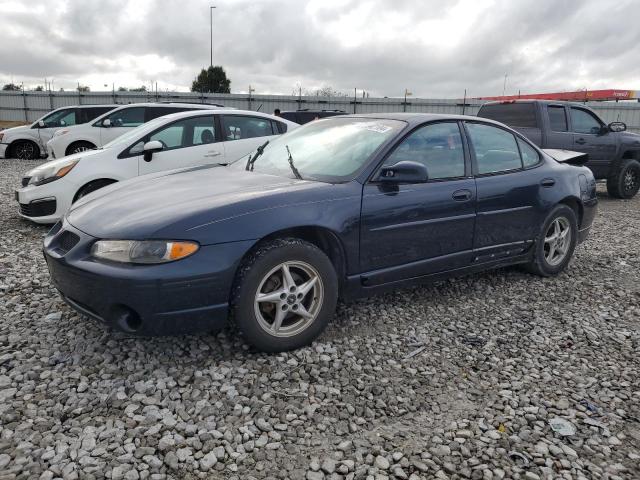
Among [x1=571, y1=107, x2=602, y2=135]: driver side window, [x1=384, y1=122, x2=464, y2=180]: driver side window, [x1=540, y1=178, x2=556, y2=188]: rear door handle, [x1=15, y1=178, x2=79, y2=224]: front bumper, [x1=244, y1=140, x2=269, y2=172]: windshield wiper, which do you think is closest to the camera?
[x1=384, y1=122, x2=464, y2=180]: driver side window

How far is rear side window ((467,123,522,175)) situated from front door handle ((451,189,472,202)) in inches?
11.3

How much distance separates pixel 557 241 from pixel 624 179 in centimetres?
660

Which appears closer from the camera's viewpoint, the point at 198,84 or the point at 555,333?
the point at 555,333

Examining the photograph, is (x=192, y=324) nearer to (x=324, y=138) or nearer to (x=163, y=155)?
(x=324, y=138)

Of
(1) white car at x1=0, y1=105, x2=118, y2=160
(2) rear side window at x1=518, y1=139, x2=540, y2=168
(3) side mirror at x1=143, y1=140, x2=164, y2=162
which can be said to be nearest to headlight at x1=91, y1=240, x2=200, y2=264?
(2) rear side window at x1=518, y1=139, x2=540, y2=168

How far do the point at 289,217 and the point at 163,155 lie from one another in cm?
378

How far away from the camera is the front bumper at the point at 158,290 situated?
103 inches

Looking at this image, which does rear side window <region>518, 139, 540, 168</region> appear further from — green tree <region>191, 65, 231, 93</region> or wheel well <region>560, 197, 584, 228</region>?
green tree <region>191, 65, 231, 93</region>

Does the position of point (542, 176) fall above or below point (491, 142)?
below

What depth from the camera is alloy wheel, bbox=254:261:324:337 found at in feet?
9.62

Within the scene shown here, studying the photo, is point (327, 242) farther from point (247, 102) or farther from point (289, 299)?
point (247, 102)

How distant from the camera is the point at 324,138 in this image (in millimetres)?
3828

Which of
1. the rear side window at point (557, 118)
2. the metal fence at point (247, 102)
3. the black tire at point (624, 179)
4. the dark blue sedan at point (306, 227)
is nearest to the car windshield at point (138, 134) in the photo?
the dark blue sedan at point (306, 227)

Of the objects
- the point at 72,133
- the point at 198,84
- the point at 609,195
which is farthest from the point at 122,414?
the point at 198,84
